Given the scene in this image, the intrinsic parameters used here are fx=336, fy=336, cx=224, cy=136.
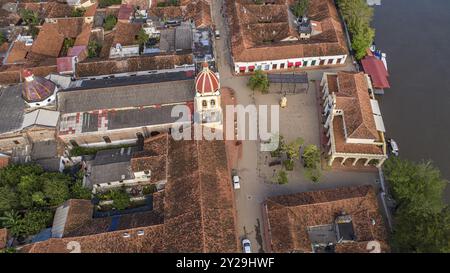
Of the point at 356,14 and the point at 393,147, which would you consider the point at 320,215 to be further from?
the point at 356,14

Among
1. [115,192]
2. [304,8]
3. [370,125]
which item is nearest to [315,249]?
[370,125]

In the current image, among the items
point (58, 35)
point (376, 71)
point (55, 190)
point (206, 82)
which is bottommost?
point (55, 190)

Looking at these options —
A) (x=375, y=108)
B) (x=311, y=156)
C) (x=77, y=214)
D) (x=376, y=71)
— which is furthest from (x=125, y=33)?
(x=376, y=71)

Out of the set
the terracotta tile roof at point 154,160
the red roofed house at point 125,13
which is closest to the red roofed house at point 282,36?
the red roofed house at point 125,13

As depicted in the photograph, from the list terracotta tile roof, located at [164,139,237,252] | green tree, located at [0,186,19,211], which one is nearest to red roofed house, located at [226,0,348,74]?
terracotta tile roof, located at [164,139,237,252]

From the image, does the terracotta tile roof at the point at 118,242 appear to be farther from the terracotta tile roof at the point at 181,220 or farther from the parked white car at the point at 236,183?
the parked white car at the point at 236,183

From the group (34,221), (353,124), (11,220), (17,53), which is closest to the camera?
(11,220)
